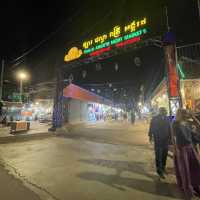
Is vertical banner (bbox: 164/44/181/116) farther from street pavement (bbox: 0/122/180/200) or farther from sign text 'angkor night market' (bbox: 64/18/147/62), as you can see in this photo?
street pavement (bbox: 0/122/180/200)

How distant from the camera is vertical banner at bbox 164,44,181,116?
21.1 feet

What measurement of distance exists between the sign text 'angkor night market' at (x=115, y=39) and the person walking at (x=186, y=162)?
6722 millimetres

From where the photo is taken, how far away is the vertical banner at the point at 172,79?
21.1ft

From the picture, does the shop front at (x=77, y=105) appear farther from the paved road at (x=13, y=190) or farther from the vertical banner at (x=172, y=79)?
the paved road at (x=13, y=190)

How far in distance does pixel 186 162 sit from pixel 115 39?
815cm

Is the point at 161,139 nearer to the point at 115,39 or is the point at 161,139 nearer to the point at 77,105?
the point at 115,39

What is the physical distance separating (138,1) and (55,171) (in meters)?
10.00

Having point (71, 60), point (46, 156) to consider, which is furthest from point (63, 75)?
point (46, 156)

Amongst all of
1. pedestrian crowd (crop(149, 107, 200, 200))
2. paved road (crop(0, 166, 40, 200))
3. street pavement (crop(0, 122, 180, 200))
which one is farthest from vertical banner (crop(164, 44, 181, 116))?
paved road (crop(0, 166, 40, 200))

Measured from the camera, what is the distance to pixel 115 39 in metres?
9.37

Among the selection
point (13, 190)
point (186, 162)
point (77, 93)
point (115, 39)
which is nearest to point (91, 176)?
point (13, 190)

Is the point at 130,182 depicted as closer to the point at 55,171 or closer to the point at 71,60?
the point at 55,171

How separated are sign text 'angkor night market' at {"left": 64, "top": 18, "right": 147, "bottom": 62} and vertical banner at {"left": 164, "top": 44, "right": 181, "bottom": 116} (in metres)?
2.19

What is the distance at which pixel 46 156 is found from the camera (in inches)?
231
